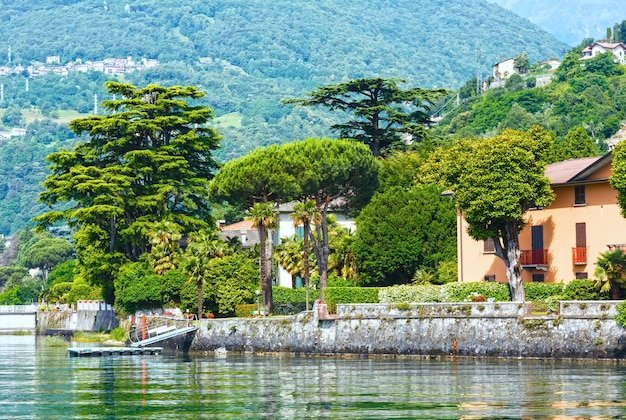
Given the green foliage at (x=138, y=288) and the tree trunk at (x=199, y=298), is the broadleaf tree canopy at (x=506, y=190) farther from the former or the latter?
the green foliage at (x=138, y=288)

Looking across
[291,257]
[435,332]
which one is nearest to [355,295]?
[435,332]

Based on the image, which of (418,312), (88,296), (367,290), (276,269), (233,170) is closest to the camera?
(418,312)

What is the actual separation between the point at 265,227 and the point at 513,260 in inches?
689

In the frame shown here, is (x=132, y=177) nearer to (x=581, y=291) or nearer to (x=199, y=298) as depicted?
(x=199, y=298)

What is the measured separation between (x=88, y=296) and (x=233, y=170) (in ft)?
175

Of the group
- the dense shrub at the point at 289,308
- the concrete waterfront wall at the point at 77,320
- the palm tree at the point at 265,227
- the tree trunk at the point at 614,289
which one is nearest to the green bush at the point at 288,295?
the dense shrub at the point at 289,308

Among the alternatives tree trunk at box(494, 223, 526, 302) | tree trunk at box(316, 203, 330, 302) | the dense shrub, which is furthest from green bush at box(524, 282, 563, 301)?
the dense shrub

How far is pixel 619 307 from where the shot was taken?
5456 cm

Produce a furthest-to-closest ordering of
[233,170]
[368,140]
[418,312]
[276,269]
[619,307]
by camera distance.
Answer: [368,140] < [276,269] < [233,170] < [418,312] < [619,307]

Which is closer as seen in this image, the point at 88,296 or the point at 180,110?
the point at 180,110

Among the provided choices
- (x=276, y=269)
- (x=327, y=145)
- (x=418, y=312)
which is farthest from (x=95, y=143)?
(x=418, y=312)

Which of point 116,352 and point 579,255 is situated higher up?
point 579,255

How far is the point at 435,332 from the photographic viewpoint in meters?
62.3

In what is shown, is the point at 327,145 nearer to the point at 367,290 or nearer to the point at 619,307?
the point at 367,290
